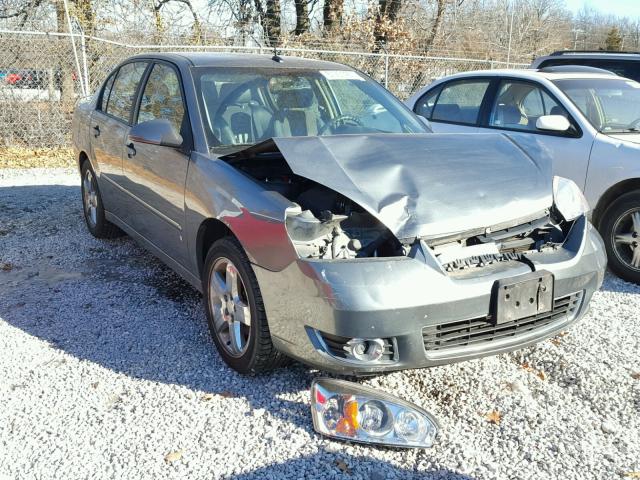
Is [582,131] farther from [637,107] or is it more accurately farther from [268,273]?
[268,273]

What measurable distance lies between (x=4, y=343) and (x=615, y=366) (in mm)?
3624

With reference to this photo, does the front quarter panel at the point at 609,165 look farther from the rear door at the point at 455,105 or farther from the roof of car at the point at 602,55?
the roof of car at the point at 602,55

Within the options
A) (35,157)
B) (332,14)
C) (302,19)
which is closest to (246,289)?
(35,157)

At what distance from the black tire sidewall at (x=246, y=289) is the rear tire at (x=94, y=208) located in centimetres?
253

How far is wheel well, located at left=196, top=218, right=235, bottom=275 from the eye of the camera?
3377mm

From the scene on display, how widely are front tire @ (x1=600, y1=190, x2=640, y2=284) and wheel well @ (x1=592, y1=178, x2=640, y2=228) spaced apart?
0.05 m

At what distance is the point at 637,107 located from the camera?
5.52 meters

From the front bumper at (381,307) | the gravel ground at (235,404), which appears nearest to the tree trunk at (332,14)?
the gravel ground at (235,404)

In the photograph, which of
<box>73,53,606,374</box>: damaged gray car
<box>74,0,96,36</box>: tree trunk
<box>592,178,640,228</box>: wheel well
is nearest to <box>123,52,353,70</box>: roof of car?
<box>73,53,606,374</box>: damaged gray car

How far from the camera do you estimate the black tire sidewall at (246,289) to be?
118 inches

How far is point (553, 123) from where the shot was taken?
5.10 m

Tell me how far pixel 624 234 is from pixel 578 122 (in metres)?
1.06

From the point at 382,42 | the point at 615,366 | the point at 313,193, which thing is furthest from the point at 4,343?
the point at 382,42

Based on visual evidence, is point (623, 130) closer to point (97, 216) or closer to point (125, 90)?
point (125, 90)
